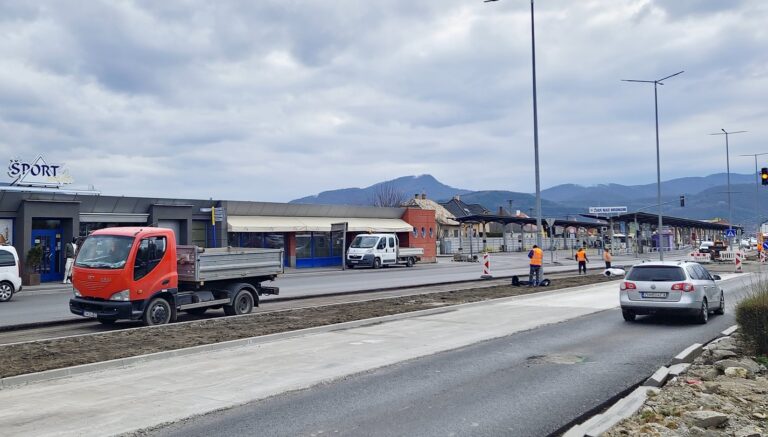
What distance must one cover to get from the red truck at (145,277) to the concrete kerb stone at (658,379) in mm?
10438

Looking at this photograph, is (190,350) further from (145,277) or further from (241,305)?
(241,305)

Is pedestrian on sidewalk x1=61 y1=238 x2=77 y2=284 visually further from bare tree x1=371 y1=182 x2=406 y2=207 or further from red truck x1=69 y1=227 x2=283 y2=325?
bare tree x1=371 y1=182 x2=406 y2=207

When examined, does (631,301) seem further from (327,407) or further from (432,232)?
(432,232)

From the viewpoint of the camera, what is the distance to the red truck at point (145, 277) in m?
13.9

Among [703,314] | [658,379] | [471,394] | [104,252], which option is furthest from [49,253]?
[658,379]

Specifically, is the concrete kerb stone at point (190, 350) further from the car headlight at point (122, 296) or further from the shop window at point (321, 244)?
the shop window at point (321, 244)

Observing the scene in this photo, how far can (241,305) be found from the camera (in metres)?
16.8

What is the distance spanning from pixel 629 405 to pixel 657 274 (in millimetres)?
8719

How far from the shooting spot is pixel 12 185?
104 feet

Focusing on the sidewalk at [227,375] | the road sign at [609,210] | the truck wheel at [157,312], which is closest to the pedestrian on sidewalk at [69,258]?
the truck wheel at [157,312]

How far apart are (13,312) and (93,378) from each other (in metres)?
10.7

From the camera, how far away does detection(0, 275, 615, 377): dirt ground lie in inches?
407

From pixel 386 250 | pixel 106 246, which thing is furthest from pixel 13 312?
pixel 386 250

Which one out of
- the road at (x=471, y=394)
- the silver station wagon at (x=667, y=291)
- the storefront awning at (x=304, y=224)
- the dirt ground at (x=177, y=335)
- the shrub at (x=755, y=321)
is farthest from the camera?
the storefront awning at (x=304, y=224)
